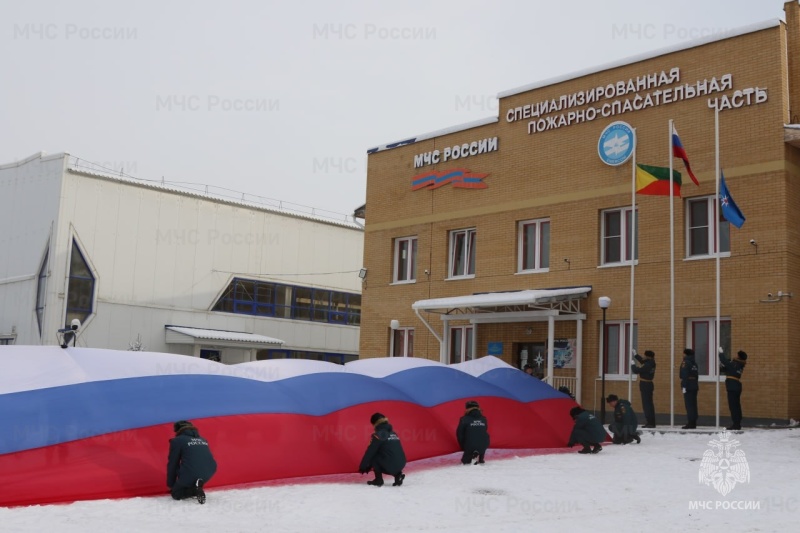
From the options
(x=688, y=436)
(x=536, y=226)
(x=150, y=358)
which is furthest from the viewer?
(x=536, y=226)

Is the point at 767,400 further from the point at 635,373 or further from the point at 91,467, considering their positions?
the point at 91,467

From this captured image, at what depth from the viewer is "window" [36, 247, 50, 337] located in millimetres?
37000

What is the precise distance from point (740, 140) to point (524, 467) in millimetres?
10190

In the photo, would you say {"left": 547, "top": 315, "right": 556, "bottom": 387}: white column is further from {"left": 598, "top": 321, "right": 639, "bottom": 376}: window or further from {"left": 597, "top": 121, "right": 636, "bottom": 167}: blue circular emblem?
{"left": 597, "top": 121, "right": 636, "bottom": 167}: blue circular emblem

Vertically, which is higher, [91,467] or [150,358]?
[150,358]

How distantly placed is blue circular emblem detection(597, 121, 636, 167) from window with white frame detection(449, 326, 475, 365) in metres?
6.63

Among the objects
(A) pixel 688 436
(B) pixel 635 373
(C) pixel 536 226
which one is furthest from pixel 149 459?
(C) pixel 536 226

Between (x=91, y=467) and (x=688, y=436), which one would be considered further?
(x=688, y=436)

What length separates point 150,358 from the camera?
1327cm

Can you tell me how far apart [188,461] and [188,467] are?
0.25 ft

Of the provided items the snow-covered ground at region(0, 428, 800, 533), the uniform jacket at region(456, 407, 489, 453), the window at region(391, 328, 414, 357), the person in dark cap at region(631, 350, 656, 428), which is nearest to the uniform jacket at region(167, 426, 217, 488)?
the snow-covered ground at region(0, 428, 800, 533)

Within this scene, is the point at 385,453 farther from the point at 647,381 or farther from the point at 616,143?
the point at 616,143

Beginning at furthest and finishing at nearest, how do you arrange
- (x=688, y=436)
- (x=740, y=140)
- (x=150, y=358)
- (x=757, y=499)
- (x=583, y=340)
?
1. (x=583, y=340)
2. (x=740, y=140)
3. (x=688, y=436)
4. (x=150, y=358)
5. (x=757, y=499)

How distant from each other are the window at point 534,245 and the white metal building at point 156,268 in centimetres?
2018
